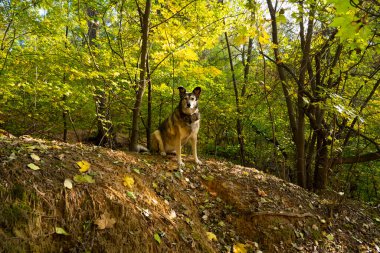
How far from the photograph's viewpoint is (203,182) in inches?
197

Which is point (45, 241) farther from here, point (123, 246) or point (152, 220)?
point (152, 220)

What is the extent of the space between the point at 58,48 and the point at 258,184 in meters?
6.05

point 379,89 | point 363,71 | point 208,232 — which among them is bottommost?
point 208,232

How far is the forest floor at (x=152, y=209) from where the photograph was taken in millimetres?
2455

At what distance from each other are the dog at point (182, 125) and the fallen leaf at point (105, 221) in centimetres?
254

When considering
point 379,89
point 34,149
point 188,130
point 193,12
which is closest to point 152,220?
point 34,149

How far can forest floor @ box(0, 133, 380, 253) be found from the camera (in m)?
2.46

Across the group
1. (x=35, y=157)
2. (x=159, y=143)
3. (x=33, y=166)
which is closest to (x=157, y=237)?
(x=33, y=166)

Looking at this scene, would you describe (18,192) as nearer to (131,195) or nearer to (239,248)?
(131,195)

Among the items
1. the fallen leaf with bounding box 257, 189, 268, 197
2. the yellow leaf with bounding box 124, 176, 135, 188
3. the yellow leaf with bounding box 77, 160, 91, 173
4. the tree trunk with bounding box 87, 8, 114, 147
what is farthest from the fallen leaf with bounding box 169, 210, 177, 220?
the tree trunk with bounding box 87, 8, 114, 147

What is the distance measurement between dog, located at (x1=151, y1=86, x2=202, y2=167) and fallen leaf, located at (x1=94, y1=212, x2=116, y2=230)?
2543 mm

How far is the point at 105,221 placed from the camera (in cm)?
273

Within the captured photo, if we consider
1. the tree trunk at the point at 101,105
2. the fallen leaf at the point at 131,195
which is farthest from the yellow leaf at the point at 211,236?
the tree trunk at the point at 101,105

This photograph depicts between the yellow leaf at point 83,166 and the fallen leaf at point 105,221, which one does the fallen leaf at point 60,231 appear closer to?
the fallen leaf at point 105,221
